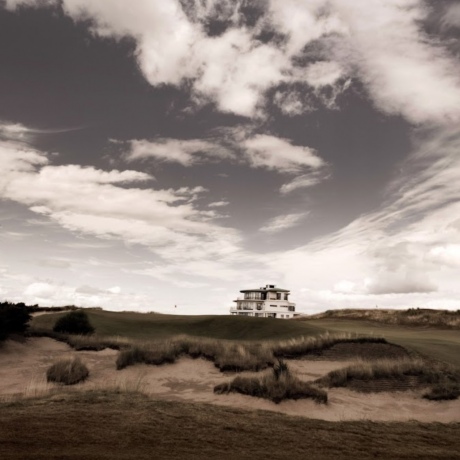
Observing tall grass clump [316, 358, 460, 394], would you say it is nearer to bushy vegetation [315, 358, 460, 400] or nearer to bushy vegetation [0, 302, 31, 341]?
bushy vegetation [315, 358, 460, 400]

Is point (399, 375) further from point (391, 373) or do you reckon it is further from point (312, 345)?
point (312, 345)

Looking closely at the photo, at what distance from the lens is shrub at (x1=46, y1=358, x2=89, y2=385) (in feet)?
59.3

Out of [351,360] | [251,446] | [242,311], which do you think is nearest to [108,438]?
[251,446]

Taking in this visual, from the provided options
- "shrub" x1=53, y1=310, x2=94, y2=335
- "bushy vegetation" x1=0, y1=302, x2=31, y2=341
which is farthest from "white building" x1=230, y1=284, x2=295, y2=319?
"bushy vegetation" x1=0, y1=302, x2=31, y2=341

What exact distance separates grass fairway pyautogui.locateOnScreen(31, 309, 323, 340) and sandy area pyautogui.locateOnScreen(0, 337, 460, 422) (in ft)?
35.3

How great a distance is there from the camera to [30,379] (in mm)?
18578

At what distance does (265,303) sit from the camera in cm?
7994

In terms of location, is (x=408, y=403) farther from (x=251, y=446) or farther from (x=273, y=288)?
(x=273, y=288)

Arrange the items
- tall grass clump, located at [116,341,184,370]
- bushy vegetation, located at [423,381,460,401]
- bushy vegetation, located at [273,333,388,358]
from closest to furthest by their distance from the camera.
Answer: bushy vegetation, located at [423,381,460,401], tall grass clump, located at [116,341,184,370], bushy vegetation, located at [273,333,388,358]

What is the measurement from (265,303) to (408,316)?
90.1 feet

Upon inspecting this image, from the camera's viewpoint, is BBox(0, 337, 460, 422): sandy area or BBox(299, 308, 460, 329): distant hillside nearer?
BBox(0, 337, 460, 422): sandy area

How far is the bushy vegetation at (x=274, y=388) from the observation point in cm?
1558

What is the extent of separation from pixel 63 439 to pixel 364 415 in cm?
1028

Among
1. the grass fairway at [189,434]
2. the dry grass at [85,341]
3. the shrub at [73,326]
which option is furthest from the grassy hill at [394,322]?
the grass fairway at [189,434]
